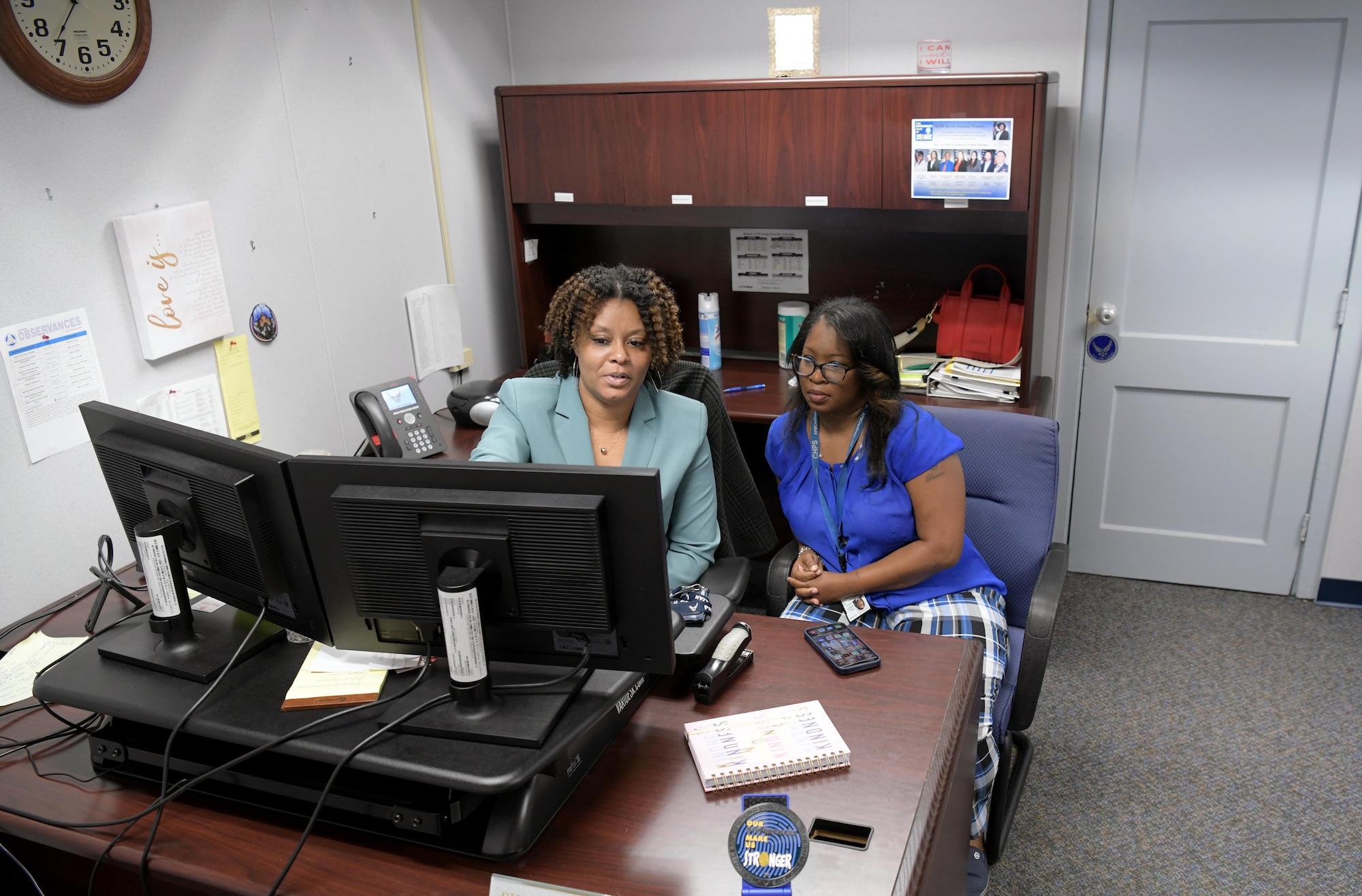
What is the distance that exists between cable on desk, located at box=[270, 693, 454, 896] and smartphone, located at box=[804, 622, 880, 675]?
64cm

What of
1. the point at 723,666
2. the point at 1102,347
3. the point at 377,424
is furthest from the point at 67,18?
the point at 1102,347

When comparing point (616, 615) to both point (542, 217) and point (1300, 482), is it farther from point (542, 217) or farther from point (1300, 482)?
point (1300, 482)

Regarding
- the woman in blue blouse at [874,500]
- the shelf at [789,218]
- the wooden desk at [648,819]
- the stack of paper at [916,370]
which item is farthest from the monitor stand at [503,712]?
the shelf at [789,218]

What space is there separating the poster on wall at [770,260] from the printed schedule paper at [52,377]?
196 centimetres

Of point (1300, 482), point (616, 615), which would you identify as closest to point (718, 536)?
point (616, 615)

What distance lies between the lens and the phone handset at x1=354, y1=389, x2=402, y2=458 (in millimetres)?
2582

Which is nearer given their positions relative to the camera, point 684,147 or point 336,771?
point 336,771

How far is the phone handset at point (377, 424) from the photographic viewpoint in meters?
2.58

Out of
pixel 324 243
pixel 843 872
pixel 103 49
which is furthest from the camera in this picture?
pixel 324 243

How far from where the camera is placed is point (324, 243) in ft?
8.66

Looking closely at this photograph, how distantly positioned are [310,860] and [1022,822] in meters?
1.72

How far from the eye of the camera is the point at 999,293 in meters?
3.05

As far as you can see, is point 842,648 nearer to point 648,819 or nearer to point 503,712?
point 648,819

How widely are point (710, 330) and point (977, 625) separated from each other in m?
1.52
